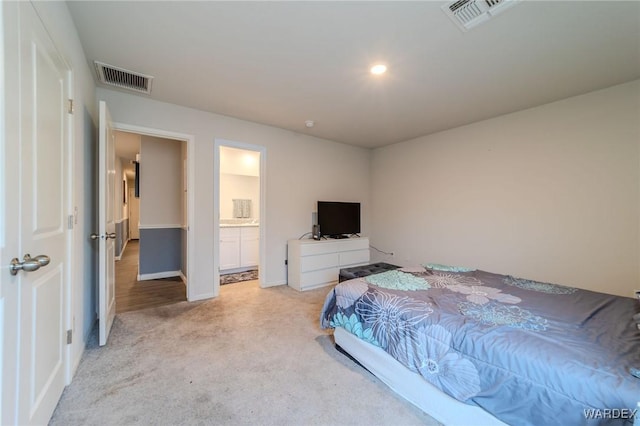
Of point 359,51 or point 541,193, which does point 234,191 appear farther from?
point 541,193

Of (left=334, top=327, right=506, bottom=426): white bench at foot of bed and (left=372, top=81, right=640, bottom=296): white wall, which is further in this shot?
(left=372, top=81, right=640, bottom=296): white wall

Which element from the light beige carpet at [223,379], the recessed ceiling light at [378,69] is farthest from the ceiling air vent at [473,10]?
the light beige carpet at [223,379]

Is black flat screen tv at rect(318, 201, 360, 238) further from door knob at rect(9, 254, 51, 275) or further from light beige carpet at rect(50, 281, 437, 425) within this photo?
door knob at rect(9, 254, 51, 275)

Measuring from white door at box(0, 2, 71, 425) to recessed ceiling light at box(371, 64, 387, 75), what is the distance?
2.14 metres

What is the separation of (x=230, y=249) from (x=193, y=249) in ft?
4.66

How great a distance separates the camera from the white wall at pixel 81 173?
1571 millimetres

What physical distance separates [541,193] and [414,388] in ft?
9.30

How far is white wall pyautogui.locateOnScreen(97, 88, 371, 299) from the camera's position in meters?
3.07

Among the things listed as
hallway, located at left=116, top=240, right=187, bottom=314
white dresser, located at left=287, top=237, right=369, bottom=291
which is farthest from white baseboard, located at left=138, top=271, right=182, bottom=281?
white dresser, located at left=287, top=237, right=369, bottom=291

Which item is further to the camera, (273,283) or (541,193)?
(273,283)

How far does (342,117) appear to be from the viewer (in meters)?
3.48

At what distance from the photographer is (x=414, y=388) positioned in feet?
5.14

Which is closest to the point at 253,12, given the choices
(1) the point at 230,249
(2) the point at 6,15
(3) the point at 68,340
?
(2) the point at 6,15

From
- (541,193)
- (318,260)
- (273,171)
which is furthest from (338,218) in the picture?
(541,193)
